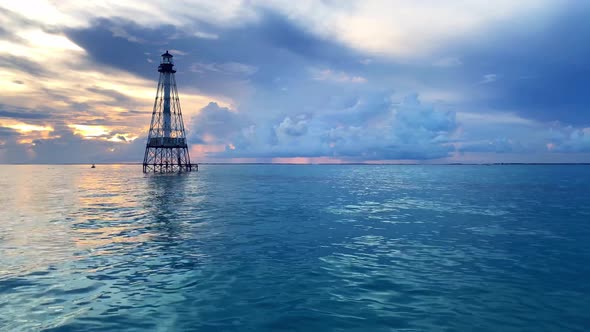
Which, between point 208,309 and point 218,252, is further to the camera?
point 218,252

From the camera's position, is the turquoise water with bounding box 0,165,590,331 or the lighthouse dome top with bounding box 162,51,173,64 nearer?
the turquoise water with bounding box 0,165,590,331

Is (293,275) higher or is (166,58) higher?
(166,58)

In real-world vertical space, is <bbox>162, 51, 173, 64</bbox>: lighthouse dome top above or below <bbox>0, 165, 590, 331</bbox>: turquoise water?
above

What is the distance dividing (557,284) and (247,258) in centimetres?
1258

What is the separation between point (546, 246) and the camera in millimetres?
19469

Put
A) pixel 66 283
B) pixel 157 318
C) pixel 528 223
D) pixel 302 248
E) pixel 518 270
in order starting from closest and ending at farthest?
pixel 157 318, pixel 66 283, pixel 518 270, pixel 302 248, pixel 528 223

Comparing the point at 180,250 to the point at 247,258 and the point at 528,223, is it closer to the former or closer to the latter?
the point at 247,258

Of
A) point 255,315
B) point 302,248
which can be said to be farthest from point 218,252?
point 255,315

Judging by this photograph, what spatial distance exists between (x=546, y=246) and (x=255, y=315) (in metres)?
17.7

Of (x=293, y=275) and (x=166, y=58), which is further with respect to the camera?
Result: (x=166, y=58)

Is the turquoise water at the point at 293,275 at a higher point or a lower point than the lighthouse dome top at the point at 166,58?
lower

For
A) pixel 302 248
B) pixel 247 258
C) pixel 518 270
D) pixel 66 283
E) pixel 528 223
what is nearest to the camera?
pixel 66 283

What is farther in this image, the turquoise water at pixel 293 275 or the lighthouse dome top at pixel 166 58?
the lighthouse dome top at pixel 166 58

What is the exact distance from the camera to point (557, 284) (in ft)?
43.1
